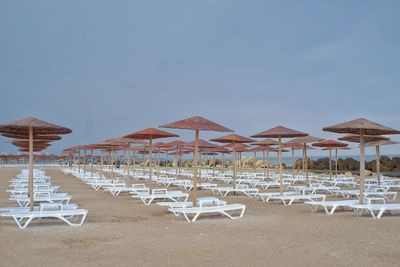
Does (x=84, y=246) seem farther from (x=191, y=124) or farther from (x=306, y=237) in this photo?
(x=191, y=124)

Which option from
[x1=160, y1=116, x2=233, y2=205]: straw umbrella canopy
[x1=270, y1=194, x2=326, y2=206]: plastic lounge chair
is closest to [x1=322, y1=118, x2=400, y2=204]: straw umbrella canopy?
[x1=270, y1=194, x2=326, y2=206]: plastic lounge chair

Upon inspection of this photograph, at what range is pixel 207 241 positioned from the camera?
5691 mm

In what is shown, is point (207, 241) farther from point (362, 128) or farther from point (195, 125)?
point (362, 128)

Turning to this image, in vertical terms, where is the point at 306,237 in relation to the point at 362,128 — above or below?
below

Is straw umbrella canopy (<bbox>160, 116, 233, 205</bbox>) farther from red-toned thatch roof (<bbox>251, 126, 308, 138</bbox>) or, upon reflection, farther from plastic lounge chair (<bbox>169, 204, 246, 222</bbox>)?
red-toned thatch roof (<bbox>251, 126, 308, 138</bbox>)

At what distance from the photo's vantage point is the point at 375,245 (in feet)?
17.7

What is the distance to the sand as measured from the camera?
470cm

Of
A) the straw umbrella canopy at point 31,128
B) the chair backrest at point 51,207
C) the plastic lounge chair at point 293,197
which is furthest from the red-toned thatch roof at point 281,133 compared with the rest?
the chair backrest at point 51,207

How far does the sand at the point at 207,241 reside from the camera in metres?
4.70

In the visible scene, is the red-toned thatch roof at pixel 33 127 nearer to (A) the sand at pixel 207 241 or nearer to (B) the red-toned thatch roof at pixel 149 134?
(A) the sand at pixel 207 241

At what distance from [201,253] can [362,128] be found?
4.61 metres

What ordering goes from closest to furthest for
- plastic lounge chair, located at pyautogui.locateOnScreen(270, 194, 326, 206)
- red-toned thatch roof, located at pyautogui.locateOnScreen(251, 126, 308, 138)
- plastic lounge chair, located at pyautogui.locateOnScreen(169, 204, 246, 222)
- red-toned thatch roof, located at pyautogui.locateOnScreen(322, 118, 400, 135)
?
plastic lounge chair, located at pyautogui.locateOnScreen(169, 204, 246, 222) → red-toned thatch roof, located at pyautogui.locateOnScreen(322, 118, 400, 135) → plastic lounge chair, located at pyautogui.locateOnScreen(270, 194, 326, 206) → red-toned thatch roof, located at pyautogui.locateOnScreen(251, 126, 308, 138)

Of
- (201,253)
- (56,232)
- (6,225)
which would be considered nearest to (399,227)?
(201,253)

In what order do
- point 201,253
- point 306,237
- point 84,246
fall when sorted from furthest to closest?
1. point 306,237
2. point 84,246
3. point 201,253
